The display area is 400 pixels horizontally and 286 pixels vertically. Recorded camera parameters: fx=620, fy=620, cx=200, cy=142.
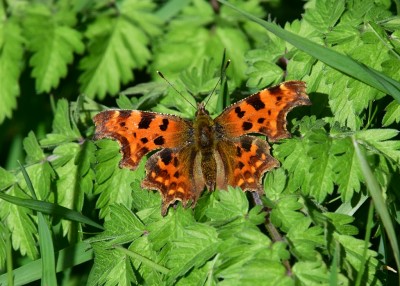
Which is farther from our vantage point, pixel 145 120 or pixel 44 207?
pixel 145 120

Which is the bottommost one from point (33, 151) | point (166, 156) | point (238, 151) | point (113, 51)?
point (33, 151)

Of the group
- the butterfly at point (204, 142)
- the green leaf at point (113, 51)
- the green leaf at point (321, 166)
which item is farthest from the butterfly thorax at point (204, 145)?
the green leaf at point (113, 51)

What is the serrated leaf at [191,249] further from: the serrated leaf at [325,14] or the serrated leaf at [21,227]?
the serrated leaf at [325,14]

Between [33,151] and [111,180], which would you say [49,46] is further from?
[111,180]

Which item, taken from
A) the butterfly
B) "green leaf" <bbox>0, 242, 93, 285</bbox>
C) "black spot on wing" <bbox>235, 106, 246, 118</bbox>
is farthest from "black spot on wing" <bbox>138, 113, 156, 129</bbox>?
"green leaf" <bbox>0, 242, 93, 285</bbox>

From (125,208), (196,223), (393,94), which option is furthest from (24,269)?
(393,94)

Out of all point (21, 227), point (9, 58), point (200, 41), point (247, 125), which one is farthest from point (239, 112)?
point (9, 58)

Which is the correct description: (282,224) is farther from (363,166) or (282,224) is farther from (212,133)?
(212,133)
